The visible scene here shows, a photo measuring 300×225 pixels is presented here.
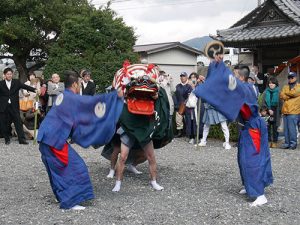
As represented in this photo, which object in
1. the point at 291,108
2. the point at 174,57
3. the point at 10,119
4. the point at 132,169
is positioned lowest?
the point at 132,169

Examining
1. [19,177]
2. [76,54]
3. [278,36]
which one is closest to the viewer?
[19,177]

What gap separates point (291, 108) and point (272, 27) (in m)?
3.65

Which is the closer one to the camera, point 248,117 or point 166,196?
point 248,117

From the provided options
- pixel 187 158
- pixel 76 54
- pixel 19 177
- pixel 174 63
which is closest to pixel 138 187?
pixel 19 177

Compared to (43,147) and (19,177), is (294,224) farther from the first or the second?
(19,177)

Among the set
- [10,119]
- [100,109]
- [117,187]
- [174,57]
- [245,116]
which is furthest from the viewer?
[174,57]

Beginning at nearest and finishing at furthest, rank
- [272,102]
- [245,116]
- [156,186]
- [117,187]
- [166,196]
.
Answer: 1. [245,116]
2. [166,196]
3. [117,187]
4. [156,186]
5. [272,102]

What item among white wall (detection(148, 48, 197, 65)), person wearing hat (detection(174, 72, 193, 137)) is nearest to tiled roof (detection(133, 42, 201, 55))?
white wall (detection(148, 48, 197, 65))

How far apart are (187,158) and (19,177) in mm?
3370

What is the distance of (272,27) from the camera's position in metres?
13.1

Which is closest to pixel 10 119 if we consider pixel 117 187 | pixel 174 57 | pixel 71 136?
pixel 117 187

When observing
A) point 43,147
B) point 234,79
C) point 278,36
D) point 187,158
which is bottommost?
point 187,158

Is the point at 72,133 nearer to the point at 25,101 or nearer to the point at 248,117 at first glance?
the point at 248,117

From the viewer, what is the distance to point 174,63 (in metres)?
26.7
